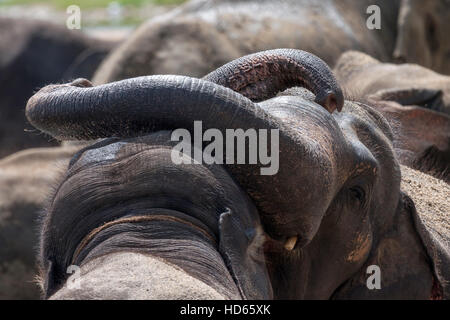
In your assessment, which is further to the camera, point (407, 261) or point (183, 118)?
point (407, 261)

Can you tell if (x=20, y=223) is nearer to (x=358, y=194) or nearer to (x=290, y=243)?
(x=358, y=194)

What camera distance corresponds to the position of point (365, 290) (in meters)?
2.02

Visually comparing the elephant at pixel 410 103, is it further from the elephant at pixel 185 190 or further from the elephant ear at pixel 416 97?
the elephant at pixel 185 190

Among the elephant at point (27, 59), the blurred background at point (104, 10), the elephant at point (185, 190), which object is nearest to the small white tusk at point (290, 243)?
the elephant at point (185, 190)

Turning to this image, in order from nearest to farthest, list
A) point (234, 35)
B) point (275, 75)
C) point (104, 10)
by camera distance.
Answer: point (275, 75)
point (234, 35)
point (104, 10)

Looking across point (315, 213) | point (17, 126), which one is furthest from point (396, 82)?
point (17, 126)

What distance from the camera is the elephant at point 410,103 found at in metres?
2.64

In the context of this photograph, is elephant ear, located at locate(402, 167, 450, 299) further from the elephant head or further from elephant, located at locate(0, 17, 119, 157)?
elephant, located at locate(0, 17, 119, 157)

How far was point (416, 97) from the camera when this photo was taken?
3.63 m

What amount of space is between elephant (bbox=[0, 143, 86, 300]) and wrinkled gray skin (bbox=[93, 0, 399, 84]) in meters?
0.76

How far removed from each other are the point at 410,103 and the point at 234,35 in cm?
185

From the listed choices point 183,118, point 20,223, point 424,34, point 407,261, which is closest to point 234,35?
point 424,34

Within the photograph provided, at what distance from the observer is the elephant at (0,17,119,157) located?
24.5 feet

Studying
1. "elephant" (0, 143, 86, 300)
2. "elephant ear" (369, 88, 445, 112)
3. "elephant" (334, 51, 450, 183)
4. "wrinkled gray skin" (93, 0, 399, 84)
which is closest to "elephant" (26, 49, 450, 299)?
"elephant" (334, 51, 450, 183)
